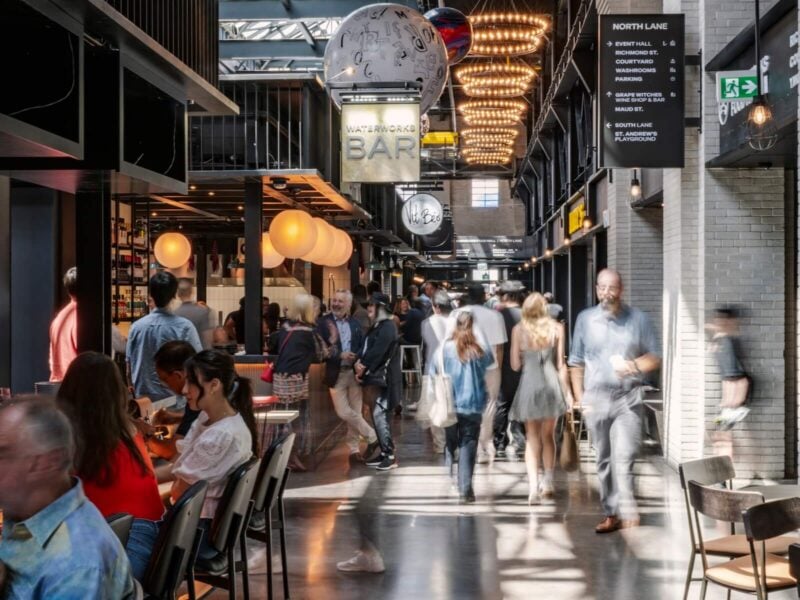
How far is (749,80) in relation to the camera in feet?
26.3

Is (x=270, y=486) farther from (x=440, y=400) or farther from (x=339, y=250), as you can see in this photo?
(x=339, y=250)

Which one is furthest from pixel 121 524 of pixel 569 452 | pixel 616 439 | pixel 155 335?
pixel 569 452

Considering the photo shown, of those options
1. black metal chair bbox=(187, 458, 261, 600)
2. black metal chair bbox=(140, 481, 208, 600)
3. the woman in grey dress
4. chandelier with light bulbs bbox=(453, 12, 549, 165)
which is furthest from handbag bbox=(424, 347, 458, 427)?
chandelier with light bulbs bbox=(453, 12, 549, 165)

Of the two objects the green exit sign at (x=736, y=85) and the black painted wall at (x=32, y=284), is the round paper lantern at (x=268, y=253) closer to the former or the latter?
the black painted wall at (x=32, y=284)

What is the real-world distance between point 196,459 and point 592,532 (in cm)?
355

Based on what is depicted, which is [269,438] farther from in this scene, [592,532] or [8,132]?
[8,132]

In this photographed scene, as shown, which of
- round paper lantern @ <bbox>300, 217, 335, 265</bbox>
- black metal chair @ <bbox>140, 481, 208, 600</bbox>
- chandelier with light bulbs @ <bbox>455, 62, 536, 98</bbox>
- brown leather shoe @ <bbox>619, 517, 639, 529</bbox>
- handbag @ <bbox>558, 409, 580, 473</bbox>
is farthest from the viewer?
chandelier with light bulbs @ <bbox>455, 62, 536, 98</bbox>

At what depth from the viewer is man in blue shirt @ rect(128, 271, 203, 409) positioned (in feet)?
25.1

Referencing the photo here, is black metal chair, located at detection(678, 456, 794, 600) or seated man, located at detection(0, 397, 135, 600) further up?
seated man, located at detection(0, 397, 135, 600)

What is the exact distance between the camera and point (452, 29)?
9969 millimetres

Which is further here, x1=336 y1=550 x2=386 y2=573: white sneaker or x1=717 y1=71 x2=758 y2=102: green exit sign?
x1=717 y1=71 x2=758 y2=102: green exit sign

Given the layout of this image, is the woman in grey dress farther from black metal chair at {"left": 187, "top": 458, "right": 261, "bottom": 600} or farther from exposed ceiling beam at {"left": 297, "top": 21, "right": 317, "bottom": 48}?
exposed ceiling beam at {"left": 297, "top": 21, "right": 317, "bottom": 48}

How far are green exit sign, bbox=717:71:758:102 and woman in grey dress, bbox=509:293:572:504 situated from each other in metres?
2.31

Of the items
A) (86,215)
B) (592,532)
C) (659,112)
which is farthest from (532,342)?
(86,215)
